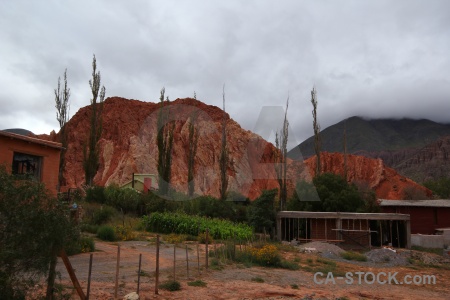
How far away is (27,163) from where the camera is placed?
49.9 ft

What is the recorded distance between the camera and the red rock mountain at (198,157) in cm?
5900

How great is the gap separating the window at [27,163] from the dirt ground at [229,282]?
3.77 metres

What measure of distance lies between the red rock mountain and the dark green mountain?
15.2 meters

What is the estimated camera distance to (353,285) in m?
12.1

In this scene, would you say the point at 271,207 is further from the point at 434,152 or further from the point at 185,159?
the point at 434,152

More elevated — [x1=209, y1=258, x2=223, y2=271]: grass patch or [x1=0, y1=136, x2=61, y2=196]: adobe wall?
[x1=0, y1=136, x2=61, y2=196]: adobe wall

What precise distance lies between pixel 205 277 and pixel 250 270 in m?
2.31

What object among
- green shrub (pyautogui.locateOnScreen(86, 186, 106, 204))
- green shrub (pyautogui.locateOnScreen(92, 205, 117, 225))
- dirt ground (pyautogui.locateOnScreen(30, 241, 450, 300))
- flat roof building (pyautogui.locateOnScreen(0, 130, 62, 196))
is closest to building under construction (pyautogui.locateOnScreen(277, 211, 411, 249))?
dirt ground (pyautogui.locateOnScreen(30, 241, 450, 300))

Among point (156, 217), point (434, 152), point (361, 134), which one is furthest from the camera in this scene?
point (361, 134)

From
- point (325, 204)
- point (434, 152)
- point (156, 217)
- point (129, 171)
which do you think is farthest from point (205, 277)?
point (434, 152)

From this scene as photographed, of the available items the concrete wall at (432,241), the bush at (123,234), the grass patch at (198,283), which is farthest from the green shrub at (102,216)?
the concrete wall at (432,241)

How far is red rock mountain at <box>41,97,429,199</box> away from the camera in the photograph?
58997 millimetres

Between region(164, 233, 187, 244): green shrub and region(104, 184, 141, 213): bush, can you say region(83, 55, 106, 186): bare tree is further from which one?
region(164, 233, 187, 244): green shrub

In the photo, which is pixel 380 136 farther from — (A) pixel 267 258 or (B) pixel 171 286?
(B) pixel 171 286
